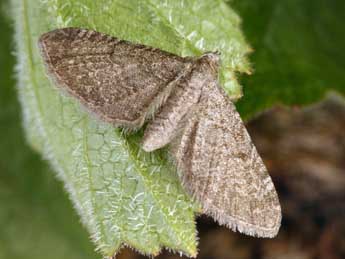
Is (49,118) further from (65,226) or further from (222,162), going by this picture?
(65,226)

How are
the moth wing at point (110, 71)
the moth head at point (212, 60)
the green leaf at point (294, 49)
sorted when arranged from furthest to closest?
the green leaf at point (294, 49), the moth head at point (212, 60), the moth wing at point (110, 71)

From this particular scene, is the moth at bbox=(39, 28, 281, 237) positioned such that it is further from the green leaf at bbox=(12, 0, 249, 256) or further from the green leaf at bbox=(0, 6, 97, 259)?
the green leaf at bbox=(0, 6, 97, 259)

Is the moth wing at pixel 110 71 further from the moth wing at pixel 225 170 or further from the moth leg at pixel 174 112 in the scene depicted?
the moth wing at pixel 225 170

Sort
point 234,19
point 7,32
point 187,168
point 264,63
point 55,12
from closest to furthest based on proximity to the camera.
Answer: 1. point 187,168
2. point 55,12
3. point 234,19
4. point 264,63
5. point 7,32

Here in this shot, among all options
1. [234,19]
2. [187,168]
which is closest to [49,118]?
[187,168]

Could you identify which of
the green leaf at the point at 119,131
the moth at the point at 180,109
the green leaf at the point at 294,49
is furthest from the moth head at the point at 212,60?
the green leaf at the point at 294,49

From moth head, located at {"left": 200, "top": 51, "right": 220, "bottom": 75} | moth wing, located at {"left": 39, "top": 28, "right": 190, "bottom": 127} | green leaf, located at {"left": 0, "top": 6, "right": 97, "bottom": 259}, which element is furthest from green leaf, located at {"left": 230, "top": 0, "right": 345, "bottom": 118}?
green leaf, located at {"left": 0, "top": 6, "right": 97, "bottom": 259}
